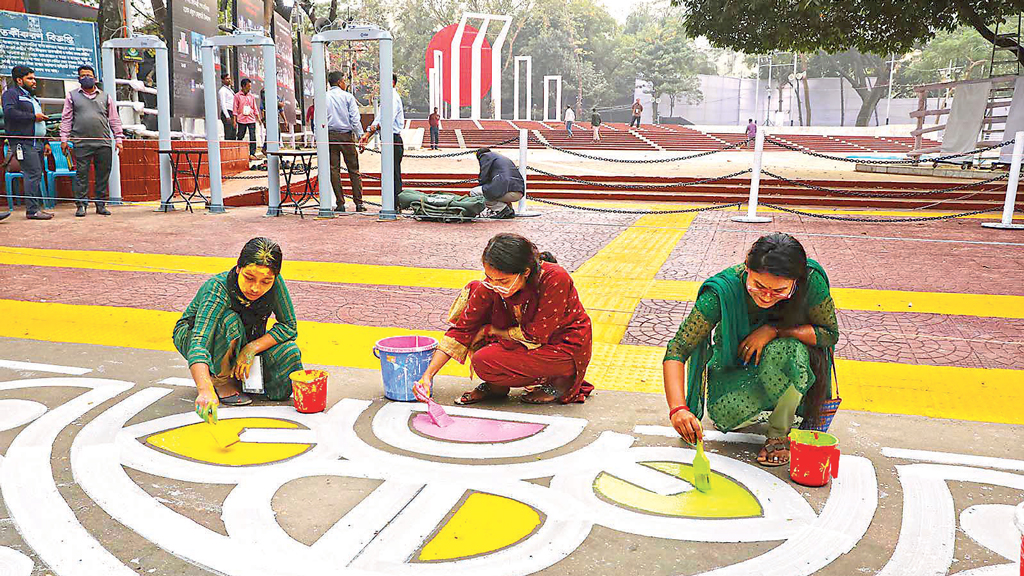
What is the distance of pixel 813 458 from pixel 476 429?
1.29 meters

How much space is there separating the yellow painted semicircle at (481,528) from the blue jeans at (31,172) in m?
8.93

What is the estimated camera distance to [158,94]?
10.4 metres

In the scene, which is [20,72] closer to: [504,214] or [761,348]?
[504,214]

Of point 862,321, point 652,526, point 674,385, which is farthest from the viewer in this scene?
point 862,321

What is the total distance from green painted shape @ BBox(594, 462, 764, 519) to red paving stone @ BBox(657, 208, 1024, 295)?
143 inches

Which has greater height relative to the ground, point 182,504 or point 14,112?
point 14,112

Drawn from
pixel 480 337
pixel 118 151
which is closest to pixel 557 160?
pixel 118 151

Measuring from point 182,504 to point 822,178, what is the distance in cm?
1468

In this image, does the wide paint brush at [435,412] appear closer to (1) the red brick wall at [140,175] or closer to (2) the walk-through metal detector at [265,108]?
(2) the walk-through metal detector at [265,108]

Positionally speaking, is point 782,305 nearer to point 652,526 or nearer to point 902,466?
point 902,466

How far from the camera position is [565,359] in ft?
11.3

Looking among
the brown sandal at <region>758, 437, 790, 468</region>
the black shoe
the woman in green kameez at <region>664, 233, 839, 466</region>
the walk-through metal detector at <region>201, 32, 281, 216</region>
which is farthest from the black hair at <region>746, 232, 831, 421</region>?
the walk-through metal detector at <region>201, 32, 281, 216</region>

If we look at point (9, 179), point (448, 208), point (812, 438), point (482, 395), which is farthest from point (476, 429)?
point (9, 179)

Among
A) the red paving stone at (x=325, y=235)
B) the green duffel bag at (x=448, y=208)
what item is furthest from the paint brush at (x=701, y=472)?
the green duffel bag at (x=448, y=208)
